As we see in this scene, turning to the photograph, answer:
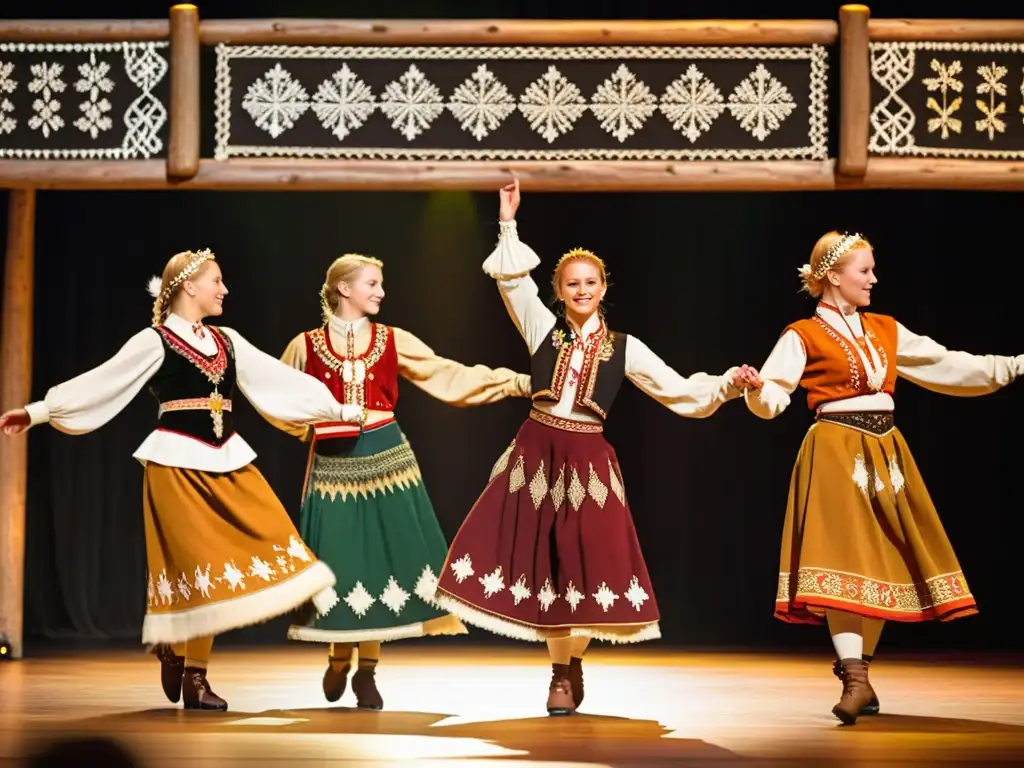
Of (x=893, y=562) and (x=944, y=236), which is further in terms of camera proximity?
(x=944, y=236)

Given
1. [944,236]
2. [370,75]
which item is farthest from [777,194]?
→ [370,75]

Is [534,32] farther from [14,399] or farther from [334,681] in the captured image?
[14,399]

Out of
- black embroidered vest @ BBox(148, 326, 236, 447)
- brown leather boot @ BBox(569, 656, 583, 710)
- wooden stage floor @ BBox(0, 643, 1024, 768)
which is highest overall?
black embroidered vest @ BBox(148, 326, 236, 447)

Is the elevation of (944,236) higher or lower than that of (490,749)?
higher

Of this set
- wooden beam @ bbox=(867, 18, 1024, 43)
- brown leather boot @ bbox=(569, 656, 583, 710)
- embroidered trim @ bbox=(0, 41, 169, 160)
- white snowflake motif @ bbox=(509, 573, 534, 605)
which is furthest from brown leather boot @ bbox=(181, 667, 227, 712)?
wooden beam @ bbox=(867, 18, 1024, 43)

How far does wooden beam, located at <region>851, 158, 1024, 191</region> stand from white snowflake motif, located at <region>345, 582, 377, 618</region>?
2.01 meters

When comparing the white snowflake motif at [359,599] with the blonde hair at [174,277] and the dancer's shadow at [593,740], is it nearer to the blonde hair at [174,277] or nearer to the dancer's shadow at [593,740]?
the dancer's shadow at [593,740]

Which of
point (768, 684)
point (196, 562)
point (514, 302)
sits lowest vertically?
point (768, 684)

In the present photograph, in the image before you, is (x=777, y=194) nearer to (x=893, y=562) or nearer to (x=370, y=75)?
(x=370, y=75)

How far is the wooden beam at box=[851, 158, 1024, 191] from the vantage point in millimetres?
4887

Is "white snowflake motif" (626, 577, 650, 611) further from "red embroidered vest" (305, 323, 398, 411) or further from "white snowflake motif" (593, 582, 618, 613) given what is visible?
"red embroidered vest" (305, 323, 398, 411)

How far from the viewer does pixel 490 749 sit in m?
3.57

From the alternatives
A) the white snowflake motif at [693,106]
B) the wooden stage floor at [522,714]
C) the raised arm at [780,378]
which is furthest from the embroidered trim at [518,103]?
the wooden stage floor at [522,714]

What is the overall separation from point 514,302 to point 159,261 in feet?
8.90
